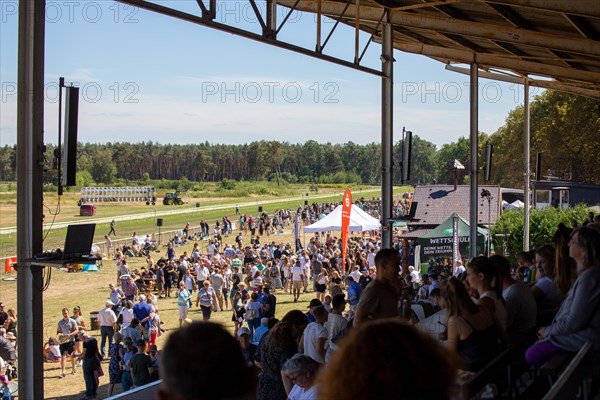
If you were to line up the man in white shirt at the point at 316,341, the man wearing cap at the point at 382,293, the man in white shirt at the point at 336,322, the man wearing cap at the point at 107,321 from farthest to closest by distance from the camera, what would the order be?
the man wearing cap at the point at 107,321 < the man in white shirt at the point at 336,322 < the man in white shirt at the point at 316,341 < the man wearing cap at the point at 382,293

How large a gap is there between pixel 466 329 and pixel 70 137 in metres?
3.89

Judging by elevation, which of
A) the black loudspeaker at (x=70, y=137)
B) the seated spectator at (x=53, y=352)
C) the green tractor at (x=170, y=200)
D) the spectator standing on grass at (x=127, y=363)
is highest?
the black loudspeaker at (x=70, y=137)

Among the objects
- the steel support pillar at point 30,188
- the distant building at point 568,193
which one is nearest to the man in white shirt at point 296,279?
the distant building at point 568,193

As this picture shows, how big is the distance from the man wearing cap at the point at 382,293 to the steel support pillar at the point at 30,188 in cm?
288

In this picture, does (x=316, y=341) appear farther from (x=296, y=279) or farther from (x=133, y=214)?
(x=133, y=214)

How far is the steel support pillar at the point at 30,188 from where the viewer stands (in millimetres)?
6262

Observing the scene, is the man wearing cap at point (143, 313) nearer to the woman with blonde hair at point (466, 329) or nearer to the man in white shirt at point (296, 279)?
the man in white shirt at point (296, 279)

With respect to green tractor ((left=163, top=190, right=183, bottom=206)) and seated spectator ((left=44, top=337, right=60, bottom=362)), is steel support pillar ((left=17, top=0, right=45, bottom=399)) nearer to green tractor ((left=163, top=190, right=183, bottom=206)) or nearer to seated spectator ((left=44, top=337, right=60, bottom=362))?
seated spectator ((left=44, top=337, right=60, bottom=362))

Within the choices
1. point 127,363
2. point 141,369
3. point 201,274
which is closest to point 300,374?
point 141,369

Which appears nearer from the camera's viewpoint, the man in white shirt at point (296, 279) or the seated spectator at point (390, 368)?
the seated spectator at point (390, 368)

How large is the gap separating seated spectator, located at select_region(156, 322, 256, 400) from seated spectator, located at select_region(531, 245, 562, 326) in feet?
15.2

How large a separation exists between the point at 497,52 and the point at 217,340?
620 inches

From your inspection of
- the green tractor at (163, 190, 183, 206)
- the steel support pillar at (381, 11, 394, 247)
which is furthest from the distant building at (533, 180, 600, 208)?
the green tractor at (163, 190, 183, 206)

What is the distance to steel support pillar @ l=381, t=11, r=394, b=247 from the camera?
12977 millimetres
